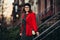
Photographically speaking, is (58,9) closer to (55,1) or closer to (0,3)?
(55,1)

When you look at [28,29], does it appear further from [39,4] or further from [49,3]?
[39,4]

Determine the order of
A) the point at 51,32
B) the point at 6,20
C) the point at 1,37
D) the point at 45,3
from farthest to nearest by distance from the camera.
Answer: the point at 6,20 → the point at 45,3 → the point at 1,37 → the point at 51,32

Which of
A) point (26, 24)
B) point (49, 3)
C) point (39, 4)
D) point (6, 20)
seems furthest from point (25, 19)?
point (6, 20)

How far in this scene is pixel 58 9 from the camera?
19.0 meters

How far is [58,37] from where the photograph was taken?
11242mm

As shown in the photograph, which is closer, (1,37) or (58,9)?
(1,37)

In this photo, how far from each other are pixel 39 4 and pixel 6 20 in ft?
38.3

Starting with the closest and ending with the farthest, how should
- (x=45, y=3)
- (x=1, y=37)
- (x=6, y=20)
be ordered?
(x=1, y=37), (x=45, y=3), (x=6, y=20)

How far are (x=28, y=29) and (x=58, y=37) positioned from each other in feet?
6.41

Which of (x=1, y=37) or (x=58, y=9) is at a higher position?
(x=58, y=9)

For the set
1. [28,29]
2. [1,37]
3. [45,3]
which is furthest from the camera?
[45,3]

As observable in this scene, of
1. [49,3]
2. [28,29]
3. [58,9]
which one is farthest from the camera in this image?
[49,3]

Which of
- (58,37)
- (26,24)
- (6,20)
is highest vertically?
(26,24)

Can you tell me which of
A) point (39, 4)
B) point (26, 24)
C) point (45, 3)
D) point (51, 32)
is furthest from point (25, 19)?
point (39, 4)
